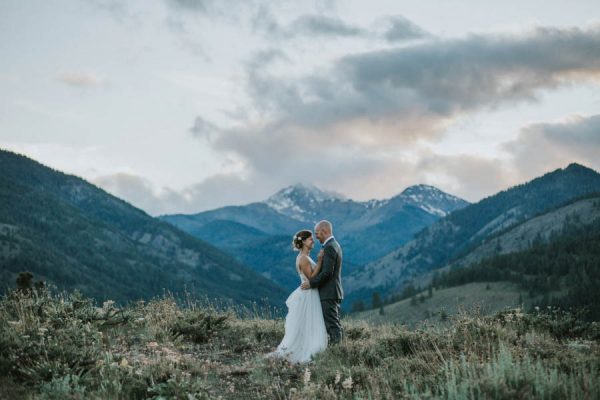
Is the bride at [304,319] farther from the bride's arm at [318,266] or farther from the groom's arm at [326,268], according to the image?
the groom's arm at [326,268]

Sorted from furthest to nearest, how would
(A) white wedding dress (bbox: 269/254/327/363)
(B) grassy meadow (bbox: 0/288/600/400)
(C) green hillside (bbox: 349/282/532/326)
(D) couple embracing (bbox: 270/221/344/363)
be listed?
(C) green hillside (bbox: 349/282/532/326) → (D) couple embracing (bbox: 270/221/344/363) → (A) white wedding dress (bbox: 269/254/327/363) → (B) grassy meadow (bbox: 0/288/600/400)

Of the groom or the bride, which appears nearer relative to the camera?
the bride

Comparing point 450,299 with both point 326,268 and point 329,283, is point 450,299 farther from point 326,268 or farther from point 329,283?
point 326,268

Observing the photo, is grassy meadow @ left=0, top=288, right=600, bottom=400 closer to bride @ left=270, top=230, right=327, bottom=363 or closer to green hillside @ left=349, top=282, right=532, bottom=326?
bride @ left=270, top=230, right=327, bottom=363

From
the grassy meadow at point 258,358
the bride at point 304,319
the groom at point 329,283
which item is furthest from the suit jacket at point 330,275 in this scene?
the grassy meadow at point 258,358

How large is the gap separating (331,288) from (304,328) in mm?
1158

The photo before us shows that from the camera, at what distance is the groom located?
12.2 meters

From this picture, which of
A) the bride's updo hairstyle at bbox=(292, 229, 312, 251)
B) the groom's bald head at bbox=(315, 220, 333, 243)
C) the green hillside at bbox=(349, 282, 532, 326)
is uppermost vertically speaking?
the groom's bald head at bbox=(315, 220, 333, 243)

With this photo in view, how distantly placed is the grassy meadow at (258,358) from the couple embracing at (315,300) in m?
0.94

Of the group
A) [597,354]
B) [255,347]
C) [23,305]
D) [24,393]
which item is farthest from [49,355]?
[597,354]

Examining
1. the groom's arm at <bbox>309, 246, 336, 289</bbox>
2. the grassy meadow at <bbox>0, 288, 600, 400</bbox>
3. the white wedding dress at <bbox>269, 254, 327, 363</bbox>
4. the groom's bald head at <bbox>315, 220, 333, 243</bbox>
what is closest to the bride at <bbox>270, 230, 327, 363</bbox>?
the white wedding dress at <bbox>269, 254, 327, 363</bbox>

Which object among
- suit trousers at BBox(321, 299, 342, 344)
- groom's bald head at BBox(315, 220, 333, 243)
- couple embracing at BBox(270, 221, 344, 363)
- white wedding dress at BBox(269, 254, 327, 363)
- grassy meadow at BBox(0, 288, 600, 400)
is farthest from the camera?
suit trousers at BBox(321, 299, 342, 344)

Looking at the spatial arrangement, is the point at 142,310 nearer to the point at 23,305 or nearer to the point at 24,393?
the point at 23,305

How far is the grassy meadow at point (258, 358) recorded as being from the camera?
692 cm
